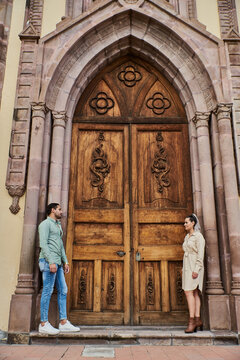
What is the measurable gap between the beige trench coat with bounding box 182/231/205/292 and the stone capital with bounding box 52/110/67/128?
10.2 ft

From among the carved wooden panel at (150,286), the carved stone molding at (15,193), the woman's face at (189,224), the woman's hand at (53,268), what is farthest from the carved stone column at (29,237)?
the woman's face at (189,224)

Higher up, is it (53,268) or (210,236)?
(210,236)

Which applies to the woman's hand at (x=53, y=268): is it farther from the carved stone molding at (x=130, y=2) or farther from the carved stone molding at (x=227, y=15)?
the carved stone molding at (x=227, y=15)

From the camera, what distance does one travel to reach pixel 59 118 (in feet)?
18.7

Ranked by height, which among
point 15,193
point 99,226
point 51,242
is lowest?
point 51,242

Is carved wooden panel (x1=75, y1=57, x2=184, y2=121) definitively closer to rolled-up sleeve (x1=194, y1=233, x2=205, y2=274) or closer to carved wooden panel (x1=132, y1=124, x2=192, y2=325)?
carved wooden panel (x1=132, y1=124, x2=192, y2=325)

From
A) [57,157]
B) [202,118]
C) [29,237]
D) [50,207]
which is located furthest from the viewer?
[202,118]

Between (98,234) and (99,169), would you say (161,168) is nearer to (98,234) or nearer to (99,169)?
(99,169)

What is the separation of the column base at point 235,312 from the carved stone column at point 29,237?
10.1 ft

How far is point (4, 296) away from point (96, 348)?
1796 millimetres

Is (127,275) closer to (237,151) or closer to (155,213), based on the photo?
(155,213)

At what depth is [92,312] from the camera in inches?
205

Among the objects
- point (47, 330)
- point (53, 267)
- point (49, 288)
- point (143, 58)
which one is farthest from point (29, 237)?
point (143, 58)

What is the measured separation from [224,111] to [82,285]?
4067mm
